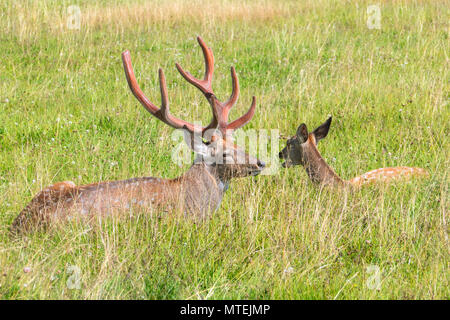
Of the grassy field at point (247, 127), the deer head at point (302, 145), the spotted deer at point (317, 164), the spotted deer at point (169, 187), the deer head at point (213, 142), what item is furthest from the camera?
the deer head at point (302, 145)

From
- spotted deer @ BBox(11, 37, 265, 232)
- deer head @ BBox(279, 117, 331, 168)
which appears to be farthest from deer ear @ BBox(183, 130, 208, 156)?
deer head @ BBox(279, 117, 331, 168)

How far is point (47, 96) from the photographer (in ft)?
25.3

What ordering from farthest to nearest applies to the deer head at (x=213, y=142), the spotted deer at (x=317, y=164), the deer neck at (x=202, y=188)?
the spotted deer at (x=317, y=164)
the deer head at (x=213, y=142)
the deer neck at (x=202, y=188)

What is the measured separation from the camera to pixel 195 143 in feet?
17.1

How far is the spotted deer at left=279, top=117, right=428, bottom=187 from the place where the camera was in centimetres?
553

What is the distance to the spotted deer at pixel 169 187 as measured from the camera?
4492mm

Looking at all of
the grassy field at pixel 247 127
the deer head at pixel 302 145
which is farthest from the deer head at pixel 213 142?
the deer head at pixel 302 145

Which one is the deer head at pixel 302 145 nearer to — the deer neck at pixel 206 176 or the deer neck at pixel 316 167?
the deer neck at pixel 316 167

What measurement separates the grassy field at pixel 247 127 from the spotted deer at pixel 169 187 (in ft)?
0.54

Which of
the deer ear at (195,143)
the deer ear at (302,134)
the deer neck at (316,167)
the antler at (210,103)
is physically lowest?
the deer neck at (316,167)

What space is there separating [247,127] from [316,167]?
1.24 meters

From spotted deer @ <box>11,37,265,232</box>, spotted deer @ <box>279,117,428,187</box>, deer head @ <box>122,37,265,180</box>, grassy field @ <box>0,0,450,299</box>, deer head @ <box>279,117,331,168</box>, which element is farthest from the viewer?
deer head @ <box>279,117,331,168</box>

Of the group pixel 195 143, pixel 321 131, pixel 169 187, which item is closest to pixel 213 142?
pixel 195 143

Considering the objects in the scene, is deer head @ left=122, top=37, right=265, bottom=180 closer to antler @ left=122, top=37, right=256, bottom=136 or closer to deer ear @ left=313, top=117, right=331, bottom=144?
antler @ left=122, top=37, right=256, bottom=136
